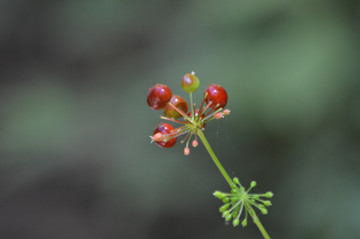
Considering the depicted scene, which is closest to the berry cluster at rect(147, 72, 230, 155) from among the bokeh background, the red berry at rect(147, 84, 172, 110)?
the red berry at rect(147, 84, 172, 110)

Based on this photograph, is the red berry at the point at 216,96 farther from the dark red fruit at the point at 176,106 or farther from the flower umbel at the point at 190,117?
the dark red fruit at the point at 176,106

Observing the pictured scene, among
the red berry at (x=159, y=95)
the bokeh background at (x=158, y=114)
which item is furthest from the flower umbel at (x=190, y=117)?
the bokeh background at (x=158, y=114)

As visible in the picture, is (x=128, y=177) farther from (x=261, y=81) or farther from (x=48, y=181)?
(x=261, y=81)

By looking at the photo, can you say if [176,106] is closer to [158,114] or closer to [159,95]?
[159,95]

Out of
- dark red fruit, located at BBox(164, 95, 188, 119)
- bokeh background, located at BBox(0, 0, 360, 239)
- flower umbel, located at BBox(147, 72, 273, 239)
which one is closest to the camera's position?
flower umbel, located at BBox(147, 72, 273, 239)

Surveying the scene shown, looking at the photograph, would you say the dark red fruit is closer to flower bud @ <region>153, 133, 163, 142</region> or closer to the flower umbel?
the flower umbel

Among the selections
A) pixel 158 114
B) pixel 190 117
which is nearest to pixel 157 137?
pixel 190 117

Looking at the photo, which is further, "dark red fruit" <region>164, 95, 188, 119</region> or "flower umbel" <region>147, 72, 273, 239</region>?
"dark red fruit" <region>164, 95, 188, 119</region>
